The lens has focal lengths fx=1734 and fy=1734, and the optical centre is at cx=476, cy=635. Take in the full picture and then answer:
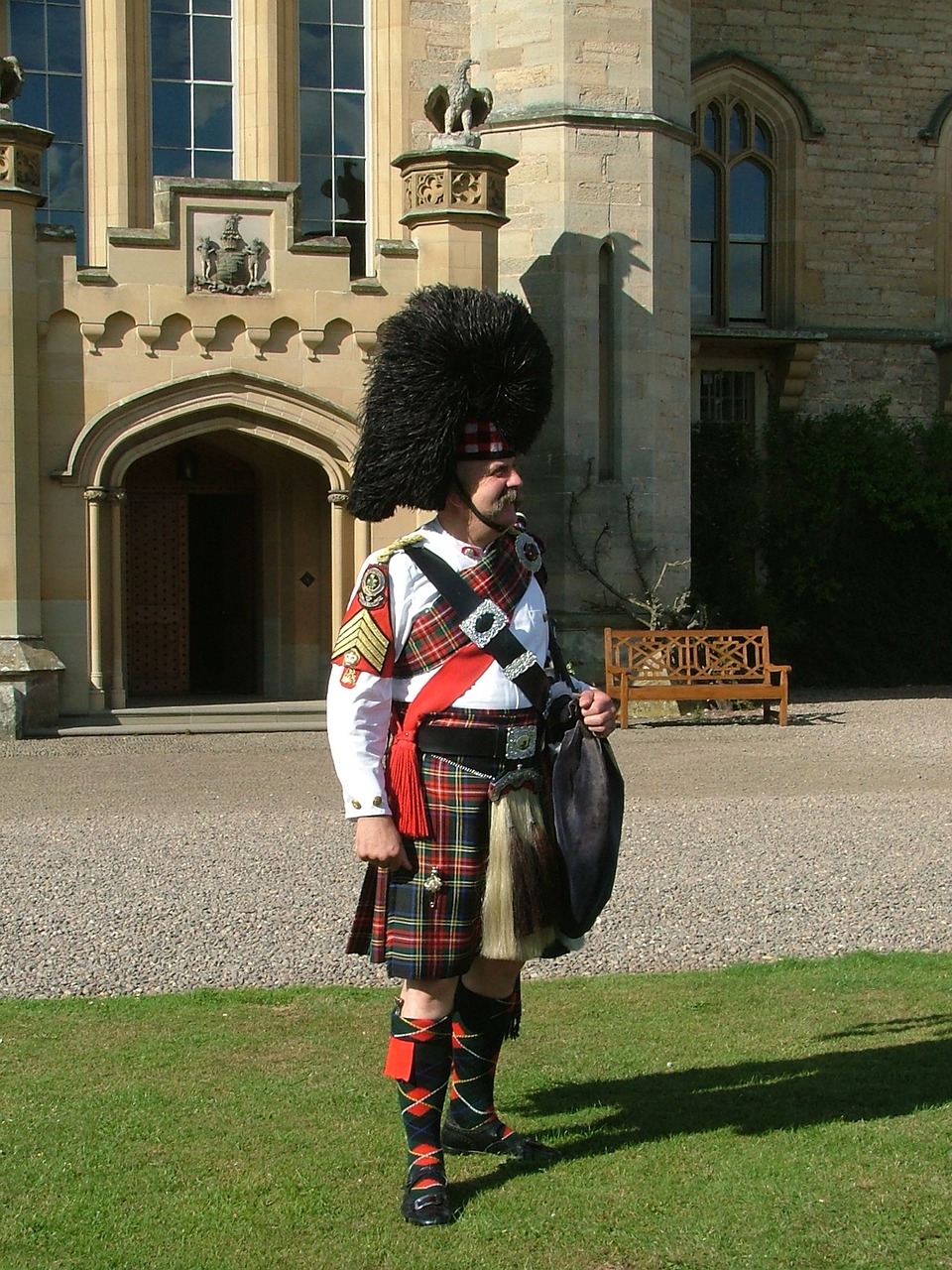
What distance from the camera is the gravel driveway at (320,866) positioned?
6.07m

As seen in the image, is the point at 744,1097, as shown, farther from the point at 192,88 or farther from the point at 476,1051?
the point at 192,88

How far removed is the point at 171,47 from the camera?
16234 millimetres

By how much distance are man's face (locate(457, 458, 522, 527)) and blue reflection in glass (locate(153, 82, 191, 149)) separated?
13.3 m

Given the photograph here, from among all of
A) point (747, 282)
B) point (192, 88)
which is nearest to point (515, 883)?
point (192, 88)

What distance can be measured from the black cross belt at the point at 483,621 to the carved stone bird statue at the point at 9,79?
11156 millimetres

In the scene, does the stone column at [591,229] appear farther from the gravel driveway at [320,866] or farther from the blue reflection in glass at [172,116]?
the gravel driveway at [320,866]

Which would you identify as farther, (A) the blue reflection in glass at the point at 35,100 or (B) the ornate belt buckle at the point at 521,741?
(A) the blue reflection in glass at the point at 35,100

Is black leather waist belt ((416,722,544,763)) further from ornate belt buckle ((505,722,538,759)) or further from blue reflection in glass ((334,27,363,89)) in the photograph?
blue reflection in glass ((334,27,363,89))

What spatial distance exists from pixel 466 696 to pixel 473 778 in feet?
0.60

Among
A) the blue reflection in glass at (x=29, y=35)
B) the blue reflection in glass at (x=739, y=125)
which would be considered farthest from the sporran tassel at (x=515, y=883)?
the blue reflection in glass at (x=739, y=125)

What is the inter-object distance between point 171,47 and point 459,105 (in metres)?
3.40

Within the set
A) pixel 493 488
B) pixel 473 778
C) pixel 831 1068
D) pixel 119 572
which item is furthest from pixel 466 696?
pixel 119 572

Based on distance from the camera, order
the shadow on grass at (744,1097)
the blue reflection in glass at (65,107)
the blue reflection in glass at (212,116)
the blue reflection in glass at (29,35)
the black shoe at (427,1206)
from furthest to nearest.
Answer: the blue reflection in glass at (212,116)
the blue reflection in glass at (65,107)
the blue reflection in glass at (29,35)
the shadow on grass at (744,1097)
the black shoe at (427,1206)

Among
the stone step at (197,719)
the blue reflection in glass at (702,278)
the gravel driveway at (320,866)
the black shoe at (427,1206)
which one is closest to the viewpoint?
the black shoe at (427,1206)
